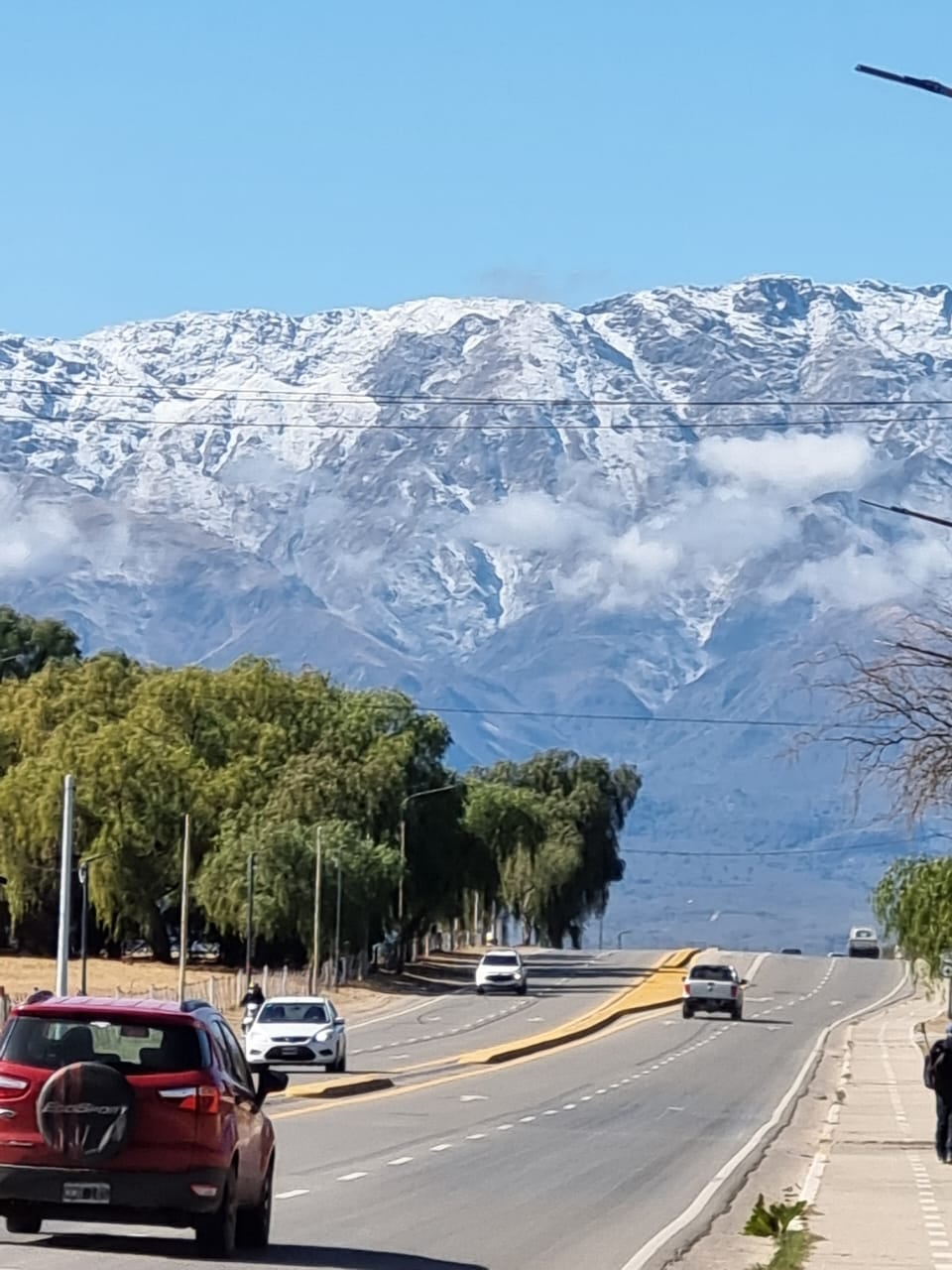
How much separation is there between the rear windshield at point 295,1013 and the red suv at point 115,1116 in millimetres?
33165

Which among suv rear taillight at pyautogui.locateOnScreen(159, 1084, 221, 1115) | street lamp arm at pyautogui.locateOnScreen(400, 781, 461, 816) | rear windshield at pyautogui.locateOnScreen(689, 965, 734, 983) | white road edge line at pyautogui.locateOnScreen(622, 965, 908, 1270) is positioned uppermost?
street lamp arm at pyautogui.locateOnScreen(400, 781, 461, 816)

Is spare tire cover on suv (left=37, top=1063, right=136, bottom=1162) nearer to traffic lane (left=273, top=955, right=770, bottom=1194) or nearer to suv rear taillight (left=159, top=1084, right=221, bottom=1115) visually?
suv rear taillight (left=159, top=1084, right=221, bottom=1115)

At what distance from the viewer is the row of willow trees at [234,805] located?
94062 millimetres

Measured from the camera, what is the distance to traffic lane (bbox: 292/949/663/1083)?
60250 mm

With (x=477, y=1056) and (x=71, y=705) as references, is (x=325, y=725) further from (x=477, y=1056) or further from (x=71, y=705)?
(x=477, y=1056)

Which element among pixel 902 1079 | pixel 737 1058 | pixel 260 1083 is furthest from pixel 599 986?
pixel 260 1083

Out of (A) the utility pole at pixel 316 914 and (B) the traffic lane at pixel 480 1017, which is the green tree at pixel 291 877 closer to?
(A) the utility pole at pixel 316 914

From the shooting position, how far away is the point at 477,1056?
56781 millimetres

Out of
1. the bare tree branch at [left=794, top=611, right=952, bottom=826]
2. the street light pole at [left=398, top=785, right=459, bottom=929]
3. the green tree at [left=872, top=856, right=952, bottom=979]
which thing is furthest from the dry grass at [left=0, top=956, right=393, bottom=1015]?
the bare tree branch at [left=794, top=611, right=952, bottom=826]

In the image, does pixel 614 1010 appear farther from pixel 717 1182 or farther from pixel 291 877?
pixel 717 1182

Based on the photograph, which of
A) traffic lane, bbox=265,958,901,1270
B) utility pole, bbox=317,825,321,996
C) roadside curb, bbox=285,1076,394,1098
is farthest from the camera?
utility pole, bbox=317,825,321,996

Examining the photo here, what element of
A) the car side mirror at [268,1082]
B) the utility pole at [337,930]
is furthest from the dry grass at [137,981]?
the car side mirror at [268,1082]

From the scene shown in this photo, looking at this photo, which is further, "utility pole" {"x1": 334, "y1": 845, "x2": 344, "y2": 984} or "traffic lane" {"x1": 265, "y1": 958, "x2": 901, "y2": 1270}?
"utility pole" {"x1": 334, "y1": 845, "x2": 344, "y2": 984}

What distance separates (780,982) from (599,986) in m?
15.2
